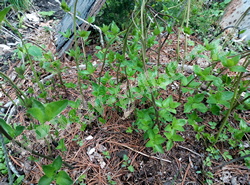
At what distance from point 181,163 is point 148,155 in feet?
0.83

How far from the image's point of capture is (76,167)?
1.41 metres

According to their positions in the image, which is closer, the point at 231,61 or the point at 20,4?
the point at 231,61

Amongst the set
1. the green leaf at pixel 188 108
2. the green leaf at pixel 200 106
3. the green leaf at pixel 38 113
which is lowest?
the green leaf at pixel 188 108

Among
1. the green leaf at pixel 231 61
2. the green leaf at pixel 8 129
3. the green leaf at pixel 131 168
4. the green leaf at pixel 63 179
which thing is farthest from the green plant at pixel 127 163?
the green leaf at pixel 231 61

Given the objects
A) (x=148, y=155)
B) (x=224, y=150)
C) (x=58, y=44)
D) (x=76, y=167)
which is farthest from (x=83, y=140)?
(x=58, y=44)

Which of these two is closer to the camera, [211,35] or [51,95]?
[51,95]

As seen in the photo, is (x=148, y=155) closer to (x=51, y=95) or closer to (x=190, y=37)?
(x=51, y=95)

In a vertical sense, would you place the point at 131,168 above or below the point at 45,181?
below

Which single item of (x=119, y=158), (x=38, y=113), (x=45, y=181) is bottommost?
(x=119, y=158)

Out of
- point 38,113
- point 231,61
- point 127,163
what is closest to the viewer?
point 38,113

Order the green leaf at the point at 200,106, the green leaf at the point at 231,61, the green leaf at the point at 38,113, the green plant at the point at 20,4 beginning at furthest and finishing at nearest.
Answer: the green plant at the point at 20,4
the green leaf at the point at 200,106
the green leaf at the point at 231,61
the green leaf at the point at 38,113

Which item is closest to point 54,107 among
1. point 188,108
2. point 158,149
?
point 158,149

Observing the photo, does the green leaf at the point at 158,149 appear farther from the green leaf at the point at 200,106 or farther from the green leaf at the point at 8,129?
the green leaf at the point at 8,129

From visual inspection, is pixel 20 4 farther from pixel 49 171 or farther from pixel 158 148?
pixel 158 148
